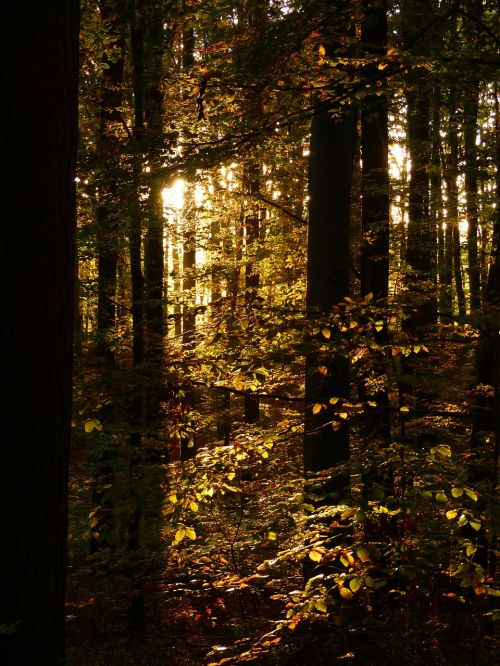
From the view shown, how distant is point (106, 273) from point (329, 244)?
6.82 metres

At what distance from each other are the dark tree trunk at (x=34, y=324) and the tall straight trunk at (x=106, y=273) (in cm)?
116

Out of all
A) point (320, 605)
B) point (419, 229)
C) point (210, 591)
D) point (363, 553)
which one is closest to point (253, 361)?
point (363, 553)

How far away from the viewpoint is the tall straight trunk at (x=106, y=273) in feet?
17.2

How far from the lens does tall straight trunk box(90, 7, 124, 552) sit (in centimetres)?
525

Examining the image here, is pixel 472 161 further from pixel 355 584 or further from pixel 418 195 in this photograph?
pixel 355 584

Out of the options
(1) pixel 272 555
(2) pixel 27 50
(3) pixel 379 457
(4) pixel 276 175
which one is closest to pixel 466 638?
(1) pixel 272 555

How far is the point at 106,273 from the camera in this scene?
40.2 ft

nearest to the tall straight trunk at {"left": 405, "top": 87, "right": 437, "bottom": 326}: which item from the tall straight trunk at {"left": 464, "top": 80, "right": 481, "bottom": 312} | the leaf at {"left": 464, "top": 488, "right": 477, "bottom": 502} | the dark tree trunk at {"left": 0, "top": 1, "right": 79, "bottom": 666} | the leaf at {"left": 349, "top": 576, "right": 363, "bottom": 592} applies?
the tall straight trunk at {"left": 464, "top": 80, "right": 481, "bottom": 312}

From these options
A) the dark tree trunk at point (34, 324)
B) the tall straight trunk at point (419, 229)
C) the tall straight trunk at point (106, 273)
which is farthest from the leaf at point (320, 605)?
the tall straight trunk at point (419, 229)

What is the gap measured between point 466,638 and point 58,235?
7.64 meters

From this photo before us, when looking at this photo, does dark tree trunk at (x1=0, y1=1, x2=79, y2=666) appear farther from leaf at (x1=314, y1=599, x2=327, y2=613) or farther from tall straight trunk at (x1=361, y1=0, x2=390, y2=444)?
tall straight trunk at (x1=361, y1=0, x2=390, y2=444)

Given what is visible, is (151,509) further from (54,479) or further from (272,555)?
(272,555)

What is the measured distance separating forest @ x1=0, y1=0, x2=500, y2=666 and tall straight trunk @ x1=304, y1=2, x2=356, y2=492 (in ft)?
0.08

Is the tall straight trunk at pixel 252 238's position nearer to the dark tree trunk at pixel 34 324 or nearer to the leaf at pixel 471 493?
the leaf at pixel 471 493
